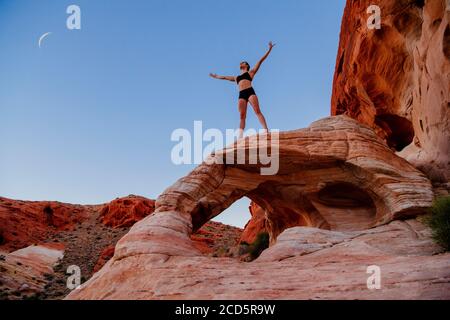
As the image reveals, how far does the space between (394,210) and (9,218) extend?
3619 centimetres

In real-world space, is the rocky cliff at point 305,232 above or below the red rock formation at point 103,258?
above

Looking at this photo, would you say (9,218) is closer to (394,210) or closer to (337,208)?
(337,208)

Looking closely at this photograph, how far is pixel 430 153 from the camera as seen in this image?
43.8ft

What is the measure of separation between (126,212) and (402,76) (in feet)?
102

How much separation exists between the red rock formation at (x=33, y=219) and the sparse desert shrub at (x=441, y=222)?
3169 cm

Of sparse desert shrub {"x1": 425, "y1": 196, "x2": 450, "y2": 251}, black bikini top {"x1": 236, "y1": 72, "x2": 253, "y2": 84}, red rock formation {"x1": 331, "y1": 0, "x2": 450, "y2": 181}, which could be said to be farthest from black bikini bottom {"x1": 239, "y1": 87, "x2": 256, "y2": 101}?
sparse desert shrub {"x1": 425, "y1": 196, "x2": 450, "y2": 251}

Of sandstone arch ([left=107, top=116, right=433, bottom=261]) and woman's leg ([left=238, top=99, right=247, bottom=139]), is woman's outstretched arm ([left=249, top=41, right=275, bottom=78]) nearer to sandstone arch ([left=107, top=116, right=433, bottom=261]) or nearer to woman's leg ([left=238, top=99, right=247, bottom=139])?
woman's leg ([left=238, top=99, right=247, bottom=139])

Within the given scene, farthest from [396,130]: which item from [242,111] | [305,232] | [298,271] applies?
[298,271]

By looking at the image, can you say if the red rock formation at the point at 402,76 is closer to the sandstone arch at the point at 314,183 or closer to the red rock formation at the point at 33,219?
the sandstone arch at the point at 314,183

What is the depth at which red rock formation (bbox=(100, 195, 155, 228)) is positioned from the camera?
39.3m

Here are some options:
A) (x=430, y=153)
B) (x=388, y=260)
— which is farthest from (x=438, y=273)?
(x=430, y=153)

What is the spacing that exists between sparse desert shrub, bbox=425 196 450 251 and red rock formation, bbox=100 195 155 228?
32597 mm

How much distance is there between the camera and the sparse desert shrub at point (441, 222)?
8.15 m

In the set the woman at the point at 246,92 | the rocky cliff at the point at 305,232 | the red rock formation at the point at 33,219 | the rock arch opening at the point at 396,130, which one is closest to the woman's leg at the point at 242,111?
the woman at the point at 246,92
